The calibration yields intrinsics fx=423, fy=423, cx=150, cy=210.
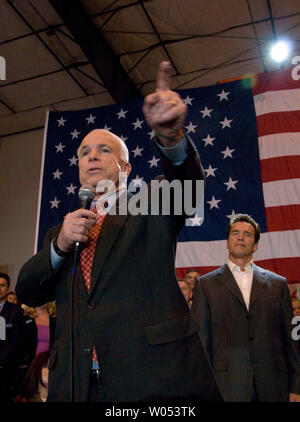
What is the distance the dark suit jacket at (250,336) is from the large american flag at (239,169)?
5.76 feet

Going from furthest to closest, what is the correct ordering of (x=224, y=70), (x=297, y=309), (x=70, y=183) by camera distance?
(x=224, y=70) → (x=70, y=183) → (x=297, y=309)

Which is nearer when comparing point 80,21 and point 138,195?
point 138,195

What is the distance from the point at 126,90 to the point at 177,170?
6.77m

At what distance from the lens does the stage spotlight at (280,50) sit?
6.69 metres

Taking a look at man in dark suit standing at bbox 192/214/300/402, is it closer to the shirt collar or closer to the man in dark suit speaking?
the shirt collar

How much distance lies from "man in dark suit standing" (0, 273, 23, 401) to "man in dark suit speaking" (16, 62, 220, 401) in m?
2.66

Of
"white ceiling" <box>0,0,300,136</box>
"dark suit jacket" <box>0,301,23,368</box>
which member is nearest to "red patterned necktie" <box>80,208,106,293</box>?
"dark suit jacket" <box>0,301,23,368</box>

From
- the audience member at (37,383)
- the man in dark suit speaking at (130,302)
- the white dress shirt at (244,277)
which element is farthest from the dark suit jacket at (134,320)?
the audience member at (37,383)

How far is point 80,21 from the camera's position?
6.36 metres

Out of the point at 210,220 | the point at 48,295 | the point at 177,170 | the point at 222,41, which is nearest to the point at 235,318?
the point at 48,295

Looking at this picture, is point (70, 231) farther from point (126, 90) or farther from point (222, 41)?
point (126, 90)

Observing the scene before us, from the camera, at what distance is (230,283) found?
2.59 metres

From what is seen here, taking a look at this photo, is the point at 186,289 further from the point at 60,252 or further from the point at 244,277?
the point at 60,252

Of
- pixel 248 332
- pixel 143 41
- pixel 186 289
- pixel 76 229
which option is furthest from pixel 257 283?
pixel 143 41
